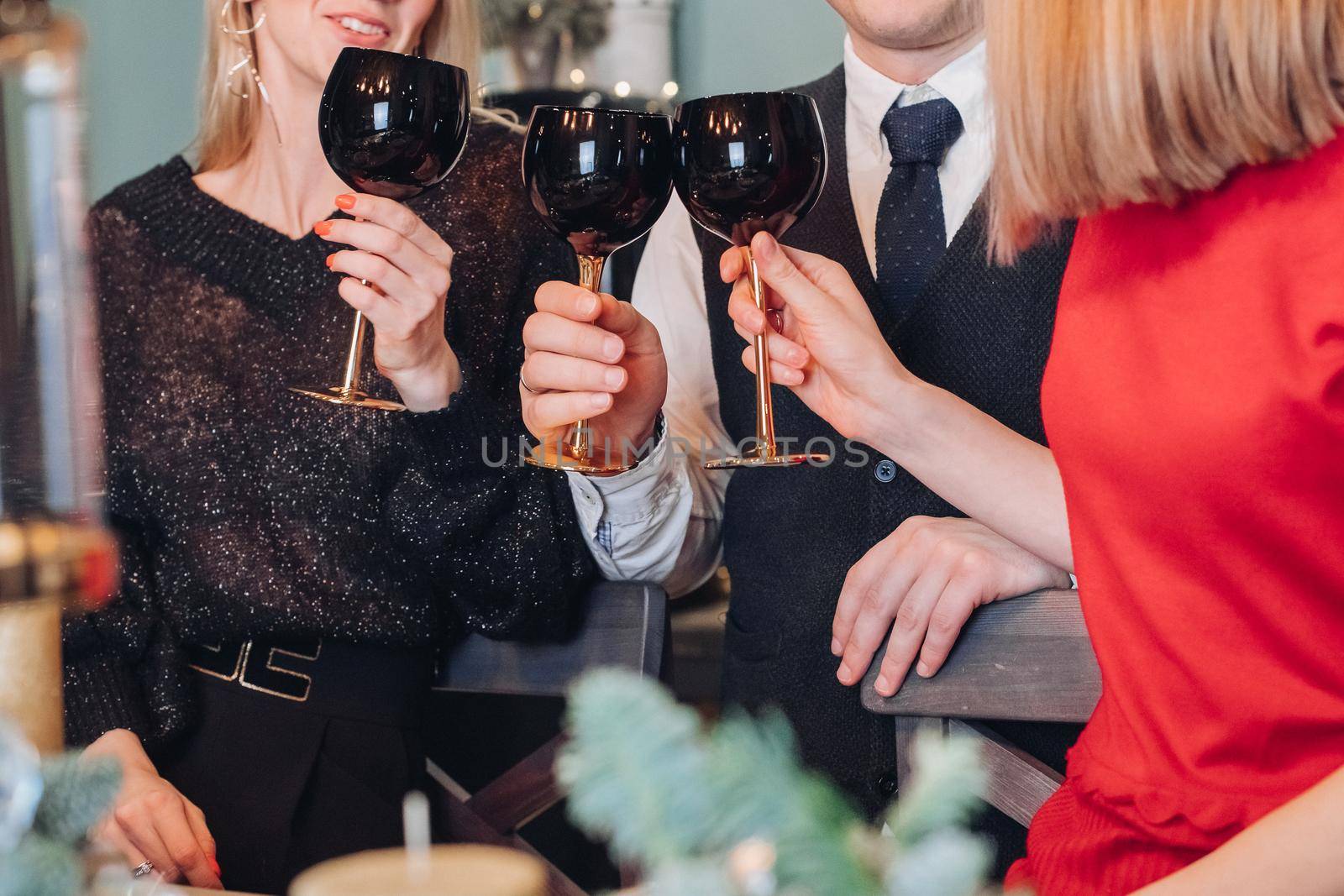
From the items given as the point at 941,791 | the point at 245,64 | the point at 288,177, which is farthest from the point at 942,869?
the point at 245,64

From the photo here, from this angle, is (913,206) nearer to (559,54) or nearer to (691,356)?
(691,356)

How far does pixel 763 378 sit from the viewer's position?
103cm

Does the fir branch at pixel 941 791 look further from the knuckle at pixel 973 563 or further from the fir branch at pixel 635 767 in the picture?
the knuckle at pixel 973 563

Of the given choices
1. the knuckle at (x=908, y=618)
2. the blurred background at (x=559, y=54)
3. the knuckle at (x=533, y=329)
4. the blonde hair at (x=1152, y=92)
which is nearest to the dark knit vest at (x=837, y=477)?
the knuckle at (x=908, y=618)

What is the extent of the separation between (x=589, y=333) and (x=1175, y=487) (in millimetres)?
463

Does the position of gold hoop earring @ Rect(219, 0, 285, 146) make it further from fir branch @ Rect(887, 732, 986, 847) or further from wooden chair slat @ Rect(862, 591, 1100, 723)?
fir branch @ Rect(887, 732, 986, 847)

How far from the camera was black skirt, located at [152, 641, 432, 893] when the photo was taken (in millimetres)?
1259

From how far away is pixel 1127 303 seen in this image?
2.77 feet

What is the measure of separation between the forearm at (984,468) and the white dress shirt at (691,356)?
305 millimetres

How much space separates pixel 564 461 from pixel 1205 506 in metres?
0.50

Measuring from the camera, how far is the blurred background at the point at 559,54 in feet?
8.96

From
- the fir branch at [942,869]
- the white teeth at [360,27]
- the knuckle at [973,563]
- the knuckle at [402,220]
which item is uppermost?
the white teeth at [360,27]

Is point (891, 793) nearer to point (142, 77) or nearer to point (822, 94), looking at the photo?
point (822, 94)

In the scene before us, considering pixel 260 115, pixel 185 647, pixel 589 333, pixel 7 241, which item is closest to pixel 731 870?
pixel 7 241
